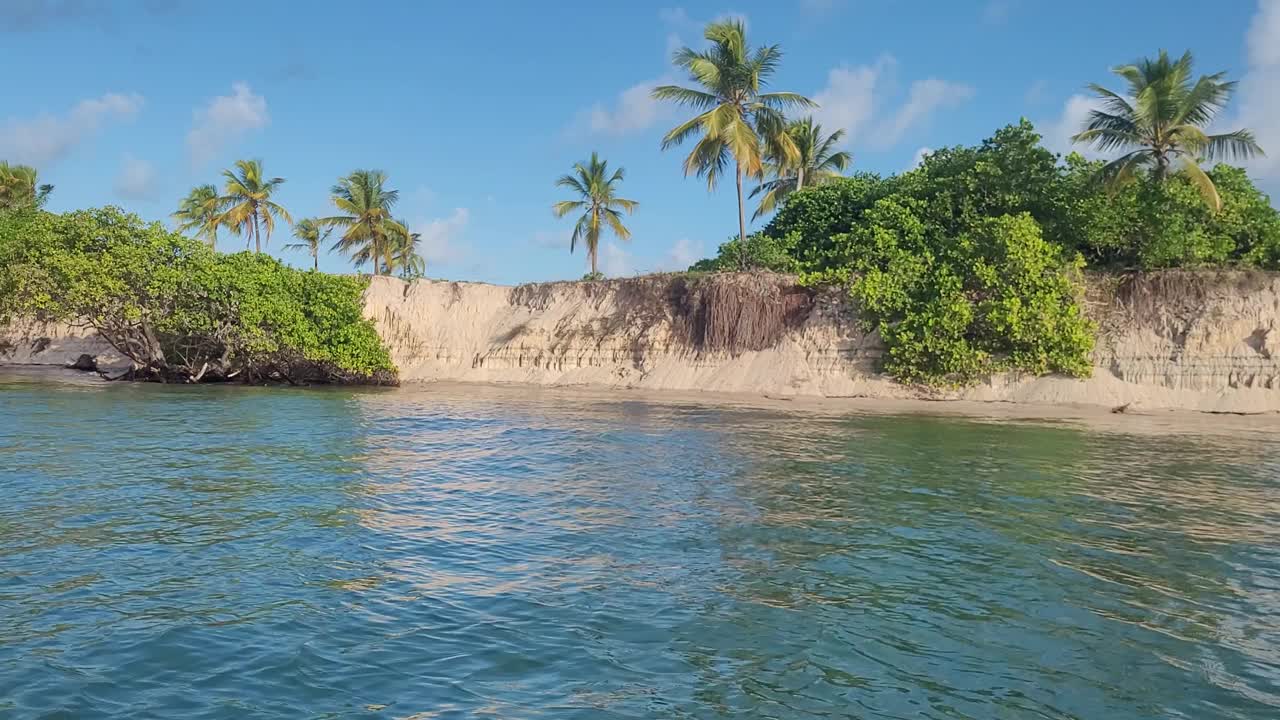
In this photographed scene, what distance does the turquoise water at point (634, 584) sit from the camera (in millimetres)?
4973

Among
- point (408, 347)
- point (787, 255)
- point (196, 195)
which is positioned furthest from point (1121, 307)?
point (196, 195)

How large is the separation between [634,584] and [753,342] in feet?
74.6

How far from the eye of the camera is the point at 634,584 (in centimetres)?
705

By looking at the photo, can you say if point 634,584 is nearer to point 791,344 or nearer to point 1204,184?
point 1204,184

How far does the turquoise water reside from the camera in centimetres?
497

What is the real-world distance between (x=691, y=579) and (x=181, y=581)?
4.05m

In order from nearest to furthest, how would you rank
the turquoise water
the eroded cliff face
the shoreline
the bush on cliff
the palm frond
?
the turquoise water < the shoreline < the palm frond < the eroded cliff face < the bush on cliff

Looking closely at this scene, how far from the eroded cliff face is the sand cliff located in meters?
0.04

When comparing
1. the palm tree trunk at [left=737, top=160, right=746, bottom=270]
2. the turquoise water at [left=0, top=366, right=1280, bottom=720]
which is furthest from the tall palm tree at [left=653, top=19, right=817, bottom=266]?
the turquoise water at [left=0, top=366, right=1280, bottom=720]

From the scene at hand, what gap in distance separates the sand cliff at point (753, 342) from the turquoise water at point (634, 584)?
900cm

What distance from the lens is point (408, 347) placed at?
1432 inches

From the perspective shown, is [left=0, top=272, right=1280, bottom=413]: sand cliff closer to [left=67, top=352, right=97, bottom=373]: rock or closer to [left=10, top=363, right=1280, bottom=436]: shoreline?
[left=10, top=363, right=1280, bottom=436]: shoreline

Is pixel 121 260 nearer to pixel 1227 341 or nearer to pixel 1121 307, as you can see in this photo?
pixel 1121 307

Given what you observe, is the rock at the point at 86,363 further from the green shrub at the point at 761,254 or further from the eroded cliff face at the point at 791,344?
the green shrub at the point at 761,254
